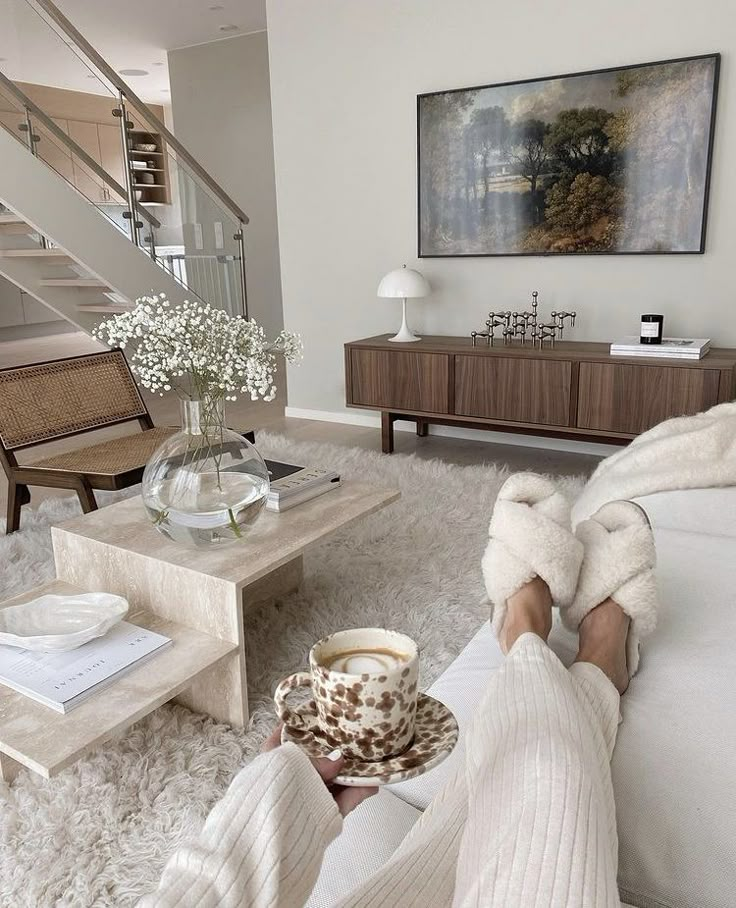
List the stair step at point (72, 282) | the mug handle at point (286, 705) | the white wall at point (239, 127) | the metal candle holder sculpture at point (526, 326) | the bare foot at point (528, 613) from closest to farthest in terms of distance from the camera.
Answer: the mug handle at point (286, 705) < the bare foot at point (528, 613) < the metal candle holder sculpture at point (526, 326) < the stair step at point (72, 282) < the white wall at point (239, 127)

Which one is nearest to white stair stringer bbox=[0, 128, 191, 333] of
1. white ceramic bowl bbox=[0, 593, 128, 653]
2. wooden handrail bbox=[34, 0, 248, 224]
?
wooden handrail bbox=[34, 0, 248, 224]

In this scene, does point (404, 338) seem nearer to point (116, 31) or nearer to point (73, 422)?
point (73, 422)

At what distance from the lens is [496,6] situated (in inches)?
146

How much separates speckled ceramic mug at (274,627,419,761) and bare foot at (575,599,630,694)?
1.67ft

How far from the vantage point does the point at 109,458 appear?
2.98m

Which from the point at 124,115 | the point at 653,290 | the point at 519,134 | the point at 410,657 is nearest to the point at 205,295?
the point at 124,115

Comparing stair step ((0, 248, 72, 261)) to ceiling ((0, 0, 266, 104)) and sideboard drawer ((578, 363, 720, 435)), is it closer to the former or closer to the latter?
ceiling ((0, 0, 266, 104))

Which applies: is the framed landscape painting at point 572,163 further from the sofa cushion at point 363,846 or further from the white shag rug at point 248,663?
the sofa cushion at point 363,846

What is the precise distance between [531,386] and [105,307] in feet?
10.2

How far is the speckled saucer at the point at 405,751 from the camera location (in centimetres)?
69

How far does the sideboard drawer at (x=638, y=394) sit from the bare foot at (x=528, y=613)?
7.42 feet

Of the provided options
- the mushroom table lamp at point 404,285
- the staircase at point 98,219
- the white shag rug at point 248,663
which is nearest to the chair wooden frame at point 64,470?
the white shag rug at point 248,663

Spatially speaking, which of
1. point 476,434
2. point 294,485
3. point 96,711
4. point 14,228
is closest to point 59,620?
point 96,711

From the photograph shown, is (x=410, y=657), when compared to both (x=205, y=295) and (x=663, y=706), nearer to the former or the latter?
(x=663, y=706)
